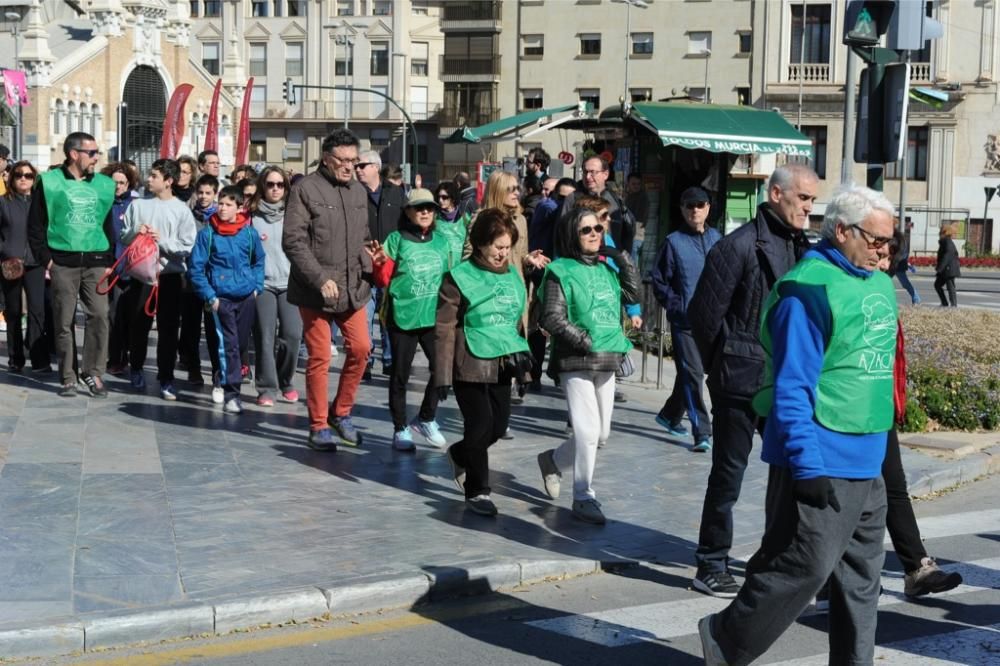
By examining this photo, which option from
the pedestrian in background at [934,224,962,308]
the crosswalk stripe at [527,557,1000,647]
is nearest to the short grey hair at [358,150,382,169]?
the crosswalk stripe at [527,557,1000,647]

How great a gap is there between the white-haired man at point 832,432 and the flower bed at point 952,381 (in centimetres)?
668

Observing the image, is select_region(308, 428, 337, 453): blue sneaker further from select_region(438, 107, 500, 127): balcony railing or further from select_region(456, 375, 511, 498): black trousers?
select_region(438, 107, 500, 127): balcony railing

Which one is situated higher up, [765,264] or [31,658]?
[765,264]

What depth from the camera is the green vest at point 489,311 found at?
8461mm

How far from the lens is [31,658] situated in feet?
19.2

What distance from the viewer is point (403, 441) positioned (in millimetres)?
10297

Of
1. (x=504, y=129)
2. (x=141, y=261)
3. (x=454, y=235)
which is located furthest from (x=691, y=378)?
(x=504, y=129)

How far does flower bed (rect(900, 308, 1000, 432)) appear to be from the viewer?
39.3ft

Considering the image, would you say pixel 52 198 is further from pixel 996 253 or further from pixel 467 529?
pixel 996 253

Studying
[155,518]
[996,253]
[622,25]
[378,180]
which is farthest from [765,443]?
[622,25]

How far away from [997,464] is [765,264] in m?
4.71

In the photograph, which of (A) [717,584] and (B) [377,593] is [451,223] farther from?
(B) [377,593]

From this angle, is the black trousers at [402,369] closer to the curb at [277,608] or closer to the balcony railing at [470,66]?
the curb at [277,608]

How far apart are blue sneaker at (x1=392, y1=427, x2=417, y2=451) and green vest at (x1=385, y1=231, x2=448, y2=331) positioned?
732 mm
